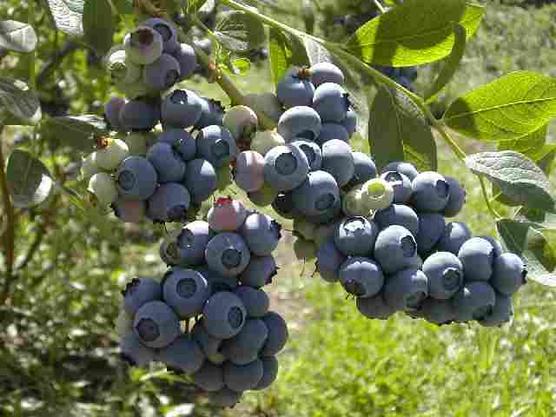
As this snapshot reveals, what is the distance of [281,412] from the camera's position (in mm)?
2826

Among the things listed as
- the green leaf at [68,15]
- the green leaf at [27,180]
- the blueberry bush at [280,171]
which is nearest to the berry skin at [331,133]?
the blueberry bush at [280,171]

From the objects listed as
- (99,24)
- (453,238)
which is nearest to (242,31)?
(99,24)

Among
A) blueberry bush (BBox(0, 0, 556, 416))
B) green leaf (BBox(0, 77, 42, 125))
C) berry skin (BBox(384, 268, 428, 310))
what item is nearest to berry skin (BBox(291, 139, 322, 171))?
blueberry bush (BBox(0, 0, 556, 416))

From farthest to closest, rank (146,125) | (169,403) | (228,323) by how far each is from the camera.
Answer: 1. (169,403)
2. (146,125)
3. (228,323)

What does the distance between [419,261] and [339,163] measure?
99 millimetres

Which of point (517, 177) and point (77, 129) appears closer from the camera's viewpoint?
point (517, 177)

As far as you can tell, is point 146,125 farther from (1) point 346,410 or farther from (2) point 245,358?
(1) point 346,410

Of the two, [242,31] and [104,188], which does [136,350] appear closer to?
[104,188]

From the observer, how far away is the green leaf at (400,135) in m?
0.90

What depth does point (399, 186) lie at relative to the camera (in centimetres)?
72

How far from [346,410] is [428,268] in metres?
2.09

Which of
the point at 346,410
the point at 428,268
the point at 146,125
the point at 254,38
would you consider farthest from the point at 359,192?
the point at 346,410

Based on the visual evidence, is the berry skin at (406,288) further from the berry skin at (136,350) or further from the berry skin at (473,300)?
the berry skin at (136,350)

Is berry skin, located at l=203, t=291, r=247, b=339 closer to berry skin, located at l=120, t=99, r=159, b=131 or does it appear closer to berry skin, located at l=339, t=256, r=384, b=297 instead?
berry skin, located at l=339, t=256, r=384, b=297
